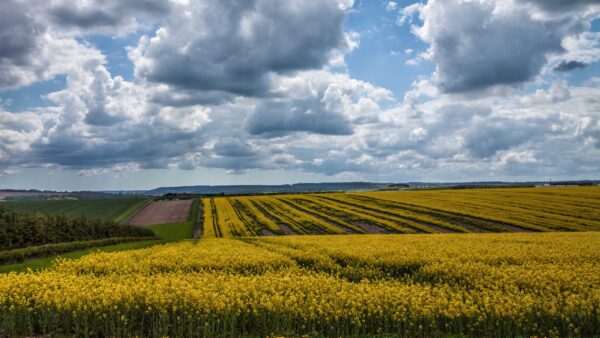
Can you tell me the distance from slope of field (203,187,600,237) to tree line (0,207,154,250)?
12343mm

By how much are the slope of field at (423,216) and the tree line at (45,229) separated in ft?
40.5

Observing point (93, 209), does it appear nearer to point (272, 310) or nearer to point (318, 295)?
point (318, 295)

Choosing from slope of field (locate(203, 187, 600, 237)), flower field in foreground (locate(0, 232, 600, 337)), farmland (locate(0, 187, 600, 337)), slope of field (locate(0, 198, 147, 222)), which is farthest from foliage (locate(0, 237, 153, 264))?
slope of field (locate(0, 198, 147, 222))

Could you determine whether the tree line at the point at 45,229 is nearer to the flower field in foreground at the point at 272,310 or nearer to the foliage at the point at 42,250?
the foliage at the point at 42,250

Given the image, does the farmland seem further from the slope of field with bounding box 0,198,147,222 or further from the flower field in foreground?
the slope of field with bounding box 0,198,147,222

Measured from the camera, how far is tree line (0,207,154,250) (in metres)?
35.8

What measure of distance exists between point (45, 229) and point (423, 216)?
48.6m

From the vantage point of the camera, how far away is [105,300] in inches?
496

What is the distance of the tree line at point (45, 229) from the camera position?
3575cm

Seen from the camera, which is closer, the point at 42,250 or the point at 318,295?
the point at 318,295

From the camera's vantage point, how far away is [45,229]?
3981cm

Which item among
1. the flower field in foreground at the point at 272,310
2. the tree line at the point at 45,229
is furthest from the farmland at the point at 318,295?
the tree line at the point at 45,229

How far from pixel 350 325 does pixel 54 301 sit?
8.75m

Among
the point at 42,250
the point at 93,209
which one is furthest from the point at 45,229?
the point at 93,209
